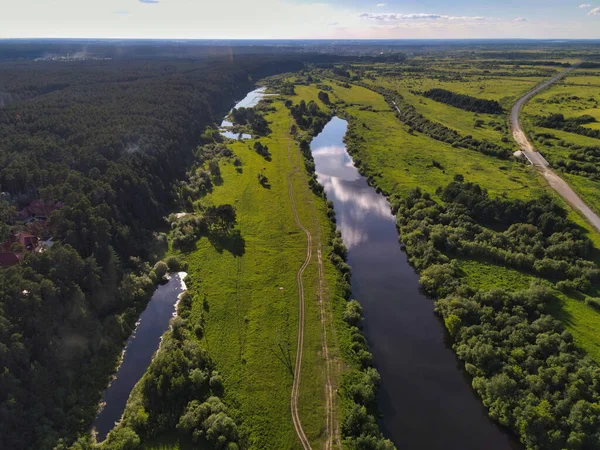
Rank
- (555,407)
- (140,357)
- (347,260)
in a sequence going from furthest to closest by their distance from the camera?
(347,260)
(140,357)
(555,407)

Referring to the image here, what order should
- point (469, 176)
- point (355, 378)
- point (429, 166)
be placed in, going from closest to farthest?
1. point (355, 378)
2. point (469, 176)
3. point (429, 166)

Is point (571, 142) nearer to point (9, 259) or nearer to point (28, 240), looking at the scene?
point (28, 240)

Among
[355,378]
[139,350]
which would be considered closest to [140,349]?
[139,350]

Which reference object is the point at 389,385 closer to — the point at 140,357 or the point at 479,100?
the point at 140,357

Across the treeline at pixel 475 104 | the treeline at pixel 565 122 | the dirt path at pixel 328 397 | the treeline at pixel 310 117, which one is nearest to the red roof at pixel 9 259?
the dirt path at pixel 328 397

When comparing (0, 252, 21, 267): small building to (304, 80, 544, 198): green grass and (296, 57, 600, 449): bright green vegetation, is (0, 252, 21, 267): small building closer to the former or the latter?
(296, 57, 600, 449): bright green vegetation

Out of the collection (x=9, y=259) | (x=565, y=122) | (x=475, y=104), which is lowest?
(x=9, y=259)

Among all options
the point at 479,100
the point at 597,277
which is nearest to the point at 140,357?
the point at 597,277
